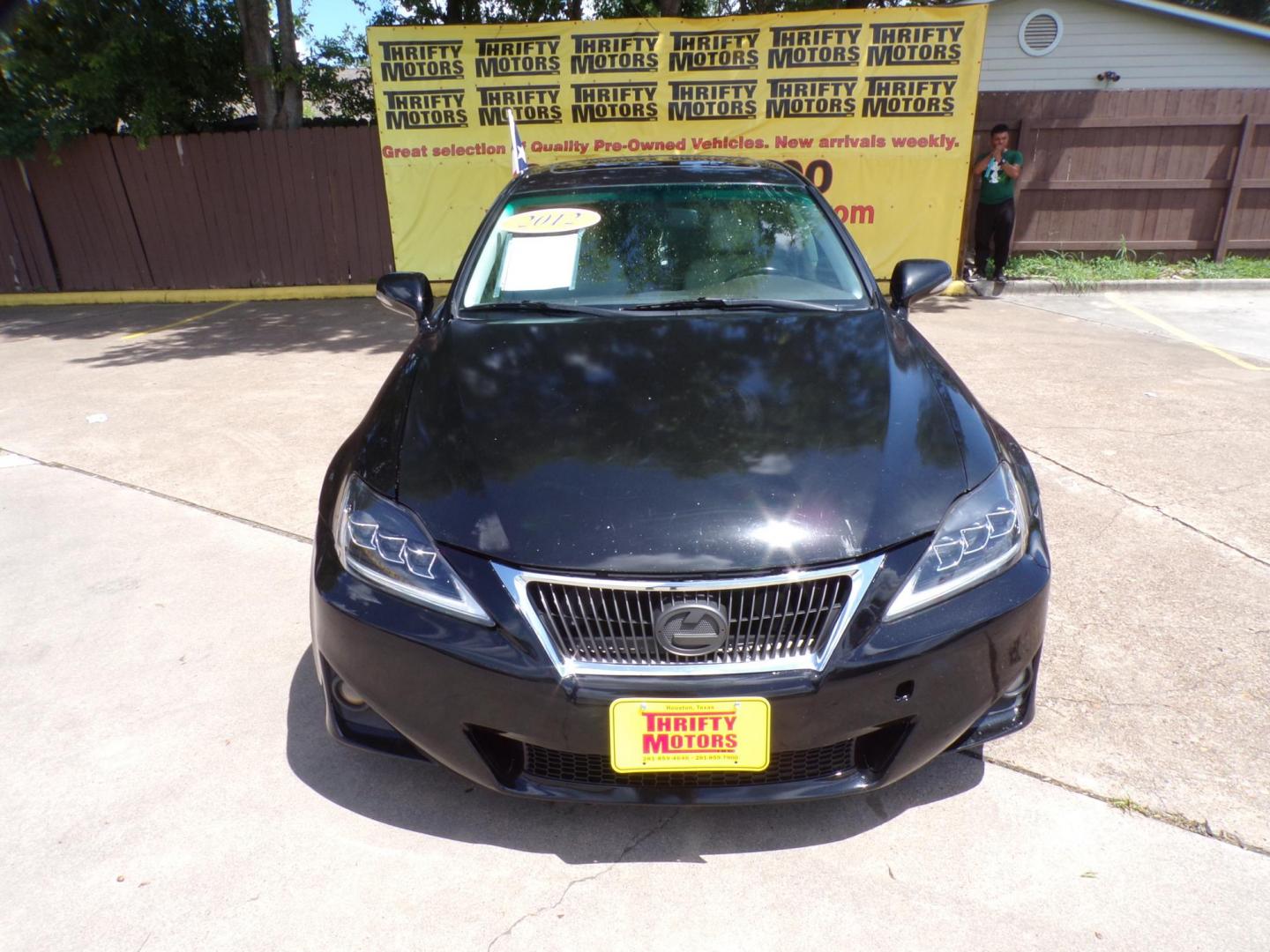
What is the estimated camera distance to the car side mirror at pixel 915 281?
132 inches

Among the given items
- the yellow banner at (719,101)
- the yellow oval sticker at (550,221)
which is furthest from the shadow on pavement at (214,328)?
the yellow oval sticker at (550,221)

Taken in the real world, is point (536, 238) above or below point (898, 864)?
above

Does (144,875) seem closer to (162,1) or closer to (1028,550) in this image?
(1028,550)

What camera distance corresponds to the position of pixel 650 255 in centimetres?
334

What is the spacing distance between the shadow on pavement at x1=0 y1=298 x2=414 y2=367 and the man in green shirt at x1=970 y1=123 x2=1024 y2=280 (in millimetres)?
6227

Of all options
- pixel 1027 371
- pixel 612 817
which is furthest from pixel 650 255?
pixel 1027 371

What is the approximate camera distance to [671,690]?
188cm

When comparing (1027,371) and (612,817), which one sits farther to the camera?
(1027,371)

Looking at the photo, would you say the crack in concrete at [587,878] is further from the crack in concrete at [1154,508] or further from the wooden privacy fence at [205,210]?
the wooden privacy fence at [205,210]

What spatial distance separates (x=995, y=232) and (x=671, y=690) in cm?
934

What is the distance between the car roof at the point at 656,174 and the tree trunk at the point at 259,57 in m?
8.15

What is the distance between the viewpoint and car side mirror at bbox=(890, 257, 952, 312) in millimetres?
3361

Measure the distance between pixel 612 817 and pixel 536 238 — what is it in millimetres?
2120

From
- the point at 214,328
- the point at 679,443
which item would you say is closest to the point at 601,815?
the point at 679,443
